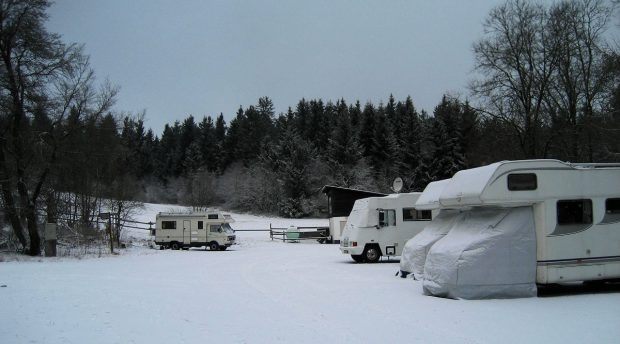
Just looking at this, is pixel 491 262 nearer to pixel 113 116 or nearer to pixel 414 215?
pixel 414 215

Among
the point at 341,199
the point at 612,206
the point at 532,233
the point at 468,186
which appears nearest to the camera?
the point at 532,233

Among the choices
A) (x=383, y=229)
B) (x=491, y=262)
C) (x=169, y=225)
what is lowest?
(x=491, y=262)

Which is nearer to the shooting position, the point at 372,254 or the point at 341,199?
the point at 372,254

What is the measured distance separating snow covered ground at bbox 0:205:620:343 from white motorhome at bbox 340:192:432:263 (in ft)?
20.6

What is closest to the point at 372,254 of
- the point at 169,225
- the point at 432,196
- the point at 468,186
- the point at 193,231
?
the point at 432,196

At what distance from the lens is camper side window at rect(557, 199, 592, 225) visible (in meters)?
12.3

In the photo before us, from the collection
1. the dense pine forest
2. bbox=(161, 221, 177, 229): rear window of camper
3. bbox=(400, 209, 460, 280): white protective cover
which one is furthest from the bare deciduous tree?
bbox=(400, 209, 460, 280): white protective cover

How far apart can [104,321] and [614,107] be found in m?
22.9

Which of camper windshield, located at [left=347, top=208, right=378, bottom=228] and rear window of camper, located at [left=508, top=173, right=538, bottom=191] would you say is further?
camper windshield, located at [left=347, top=208, right=378, bottom=228]

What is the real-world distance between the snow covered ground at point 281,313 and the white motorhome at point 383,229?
6.27 meters

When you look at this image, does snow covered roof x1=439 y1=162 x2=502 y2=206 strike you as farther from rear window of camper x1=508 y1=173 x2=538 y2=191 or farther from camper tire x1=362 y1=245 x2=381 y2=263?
camper tire x1=362 y1=245 x2=381 y2=263

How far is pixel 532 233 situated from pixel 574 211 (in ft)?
3.95

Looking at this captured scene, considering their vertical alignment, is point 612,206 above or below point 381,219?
above

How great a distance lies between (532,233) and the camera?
1209cm
